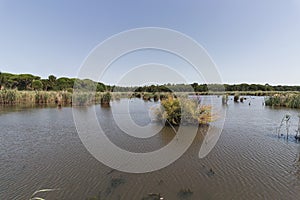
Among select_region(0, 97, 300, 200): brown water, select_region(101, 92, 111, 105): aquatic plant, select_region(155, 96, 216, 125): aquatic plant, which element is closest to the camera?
select_region(0, 97, 300, 200): brown water

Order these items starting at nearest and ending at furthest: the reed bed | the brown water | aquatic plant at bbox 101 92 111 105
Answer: the brown water
the reed bed
aquatic plant at bbox 101 92 111 105

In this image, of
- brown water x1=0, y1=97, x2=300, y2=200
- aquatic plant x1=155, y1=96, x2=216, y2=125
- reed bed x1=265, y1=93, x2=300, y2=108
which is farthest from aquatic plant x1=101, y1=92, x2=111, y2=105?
reed bed x1=265, y1=93, x2=300, y2=108

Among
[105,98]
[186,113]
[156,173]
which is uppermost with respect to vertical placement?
[105,98]

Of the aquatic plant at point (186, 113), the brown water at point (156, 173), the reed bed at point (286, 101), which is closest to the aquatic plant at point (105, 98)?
the aquatic plant at point (186, 113)

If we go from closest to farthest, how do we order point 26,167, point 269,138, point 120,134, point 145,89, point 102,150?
1. point 26,167
2. point 102,150
3. point 269,138
4. point 120,134
5. point 145,89

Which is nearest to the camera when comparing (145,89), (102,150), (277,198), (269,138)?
(277,198)

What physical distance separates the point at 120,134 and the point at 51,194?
4.81 meters

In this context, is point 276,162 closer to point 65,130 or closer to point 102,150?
point 102,150

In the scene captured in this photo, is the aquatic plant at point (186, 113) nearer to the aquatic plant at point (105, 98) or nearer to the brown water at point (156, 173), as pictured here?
the brown water at point (156, 173)

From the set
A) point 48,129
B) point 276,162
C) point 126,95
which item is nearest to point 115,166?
point 276,162

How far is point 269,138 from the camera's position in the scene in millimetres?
7340

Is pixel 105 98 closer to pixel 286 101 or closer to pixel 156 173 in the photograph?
pixel 156 173

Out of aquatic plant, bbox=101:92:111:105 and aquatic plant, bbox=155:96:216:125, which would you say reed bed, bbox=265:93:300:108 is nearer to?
aquatic plant, bbox=155:96:216:125

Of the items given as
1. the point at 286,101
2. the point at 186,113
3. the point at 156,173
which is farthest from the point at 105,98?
the point at 286,101
